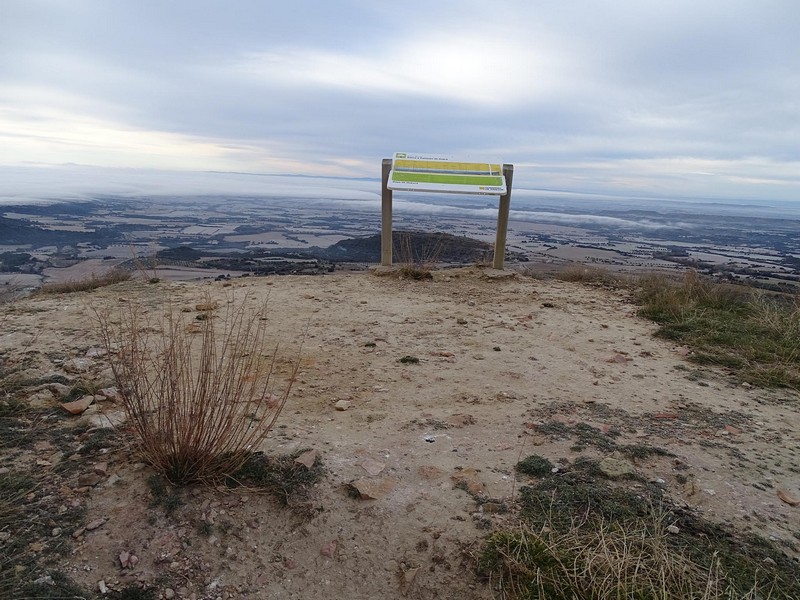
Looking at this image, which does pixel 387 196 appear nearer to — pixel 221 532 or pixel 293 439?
pixel 293 439

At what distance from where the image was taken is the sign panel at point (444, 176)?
295 inches

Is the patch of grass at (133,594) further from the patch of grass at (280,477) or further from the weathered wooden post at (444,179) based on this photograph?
the weathered wooden post at (444,179)

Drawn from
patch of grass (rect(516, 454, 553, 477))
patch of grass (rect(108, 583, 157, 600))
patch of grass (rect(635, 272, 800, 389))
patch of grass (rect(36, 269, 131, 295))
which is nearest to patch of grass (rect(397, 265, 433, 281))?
patch of grass (rect(635, 272, 800, 389))

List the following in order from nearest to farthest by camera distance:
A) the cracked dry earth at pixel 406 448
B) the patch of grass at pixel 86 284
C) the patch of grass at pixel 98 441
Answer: the cracked dry earth at pixel 406 448
the patch of grass at pixel 98 441
the patch of grass at pixel 86 284

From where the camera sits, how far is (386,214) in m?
8.16

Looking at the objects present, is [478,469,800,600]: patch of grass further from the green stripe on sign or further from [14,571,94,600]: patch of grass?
the green stripe on sign

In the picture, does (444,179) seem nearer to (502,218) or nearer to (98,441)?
(502,218)

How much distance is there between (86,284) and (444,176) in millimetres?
5627

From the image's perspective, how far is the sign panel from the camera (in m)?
7.50

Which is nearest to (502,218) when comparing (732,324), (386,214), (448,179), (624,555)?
(448,179)

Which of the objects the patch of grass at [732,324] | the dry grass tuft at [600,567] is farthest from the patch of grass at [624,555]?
the patch of grass at [732,324]

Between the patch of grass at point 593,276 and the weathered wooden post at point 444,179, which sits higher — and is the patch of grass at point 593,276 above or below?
below

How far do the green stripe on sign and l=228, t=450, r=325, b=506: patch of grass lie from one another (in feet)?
19.1

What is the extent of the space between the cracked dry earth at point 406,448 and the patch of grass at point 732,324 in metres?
0.26
